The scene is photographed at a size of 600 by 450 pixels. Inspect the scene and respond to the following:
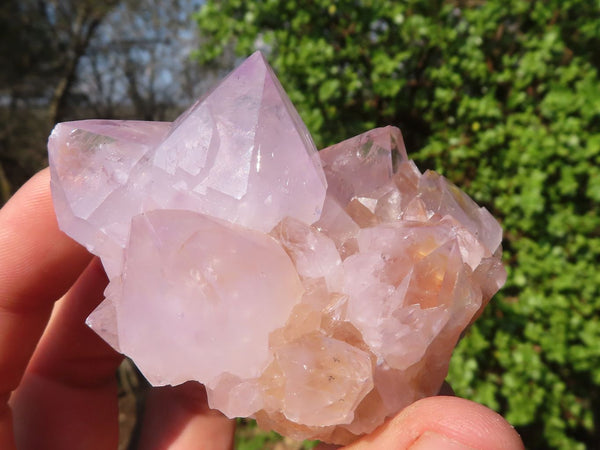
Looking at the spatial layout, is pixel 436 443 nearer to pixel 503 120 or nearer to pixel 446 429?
pixel 446 429

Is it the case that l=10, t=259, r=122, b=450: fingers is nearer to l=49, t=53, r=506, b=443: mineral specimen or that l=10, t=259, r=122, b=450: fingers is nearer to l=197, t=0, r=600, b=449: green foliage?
l=49, t=53, r=506, b=443: mineral specimen

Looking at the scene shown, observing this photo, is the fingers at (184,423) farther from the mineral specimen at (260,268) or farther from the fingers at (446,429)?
the fingers at (446,429)

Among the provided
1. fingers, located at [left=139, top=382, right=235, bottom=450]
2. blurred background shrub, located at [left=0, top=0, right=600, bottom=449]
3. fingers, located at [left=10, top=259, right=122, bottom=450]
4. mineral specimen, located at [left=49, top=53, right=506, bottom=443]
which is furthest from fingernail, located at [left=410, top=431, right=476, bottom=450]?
blurred background shrub, located at [left=0, top=0, right=600, bottom=449]

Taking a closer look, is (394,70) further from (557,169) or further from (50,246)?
(50,246)

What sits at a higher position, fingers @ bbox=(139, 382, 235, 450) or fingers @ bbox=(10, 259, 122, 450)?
fingers @ bbox=(10, 259, 122, 450)

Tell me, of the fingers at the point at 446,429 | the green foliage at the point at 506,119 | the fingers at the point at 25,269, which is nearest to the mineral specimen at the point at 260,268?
the fingers at the point at 446,429

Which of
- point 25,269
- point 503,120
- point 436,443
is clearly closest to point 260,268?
point 436,443

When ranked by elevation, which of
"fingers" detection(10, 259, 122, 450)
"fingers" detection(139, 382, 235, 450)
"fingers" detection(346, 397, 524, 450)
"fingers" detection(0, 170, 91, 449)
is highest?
"fingers" detection(0, 170, 91, 449)
